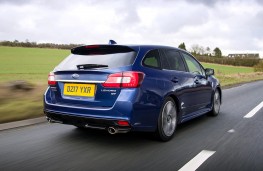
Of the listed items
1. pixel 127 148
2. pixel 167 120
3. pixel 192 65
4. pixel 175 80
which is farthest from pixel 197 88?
pixel 127 148

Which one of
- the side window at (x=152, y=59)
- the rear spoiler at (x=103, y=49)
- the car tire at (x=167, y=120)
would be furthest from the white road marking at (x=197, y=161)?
the rear spoiler at (x=103, y=49)

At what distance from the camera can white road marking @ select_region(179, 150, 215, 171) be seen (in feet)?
13.4

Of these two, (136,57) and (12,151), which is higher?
(136,57)

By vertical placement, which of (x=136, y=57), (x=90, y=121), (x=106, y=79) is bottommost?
(x=90, y=121)

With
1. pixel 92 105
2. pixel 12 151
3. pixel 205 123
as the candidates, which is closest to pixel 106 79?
pixel 92 105

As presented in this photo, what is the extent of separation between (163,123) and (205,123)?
204cm

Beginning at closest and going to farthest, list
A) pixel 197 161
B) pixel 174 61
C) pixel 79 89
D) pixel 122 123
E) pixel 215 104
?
1. pixel 197 161
2. pixel 122 123
3. pixel 79 89
4. pixel 174 61
5. pixel 215 104

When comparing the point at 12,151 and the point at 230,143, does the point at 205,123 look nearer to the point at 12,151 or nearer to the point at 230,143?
the point at 230,143

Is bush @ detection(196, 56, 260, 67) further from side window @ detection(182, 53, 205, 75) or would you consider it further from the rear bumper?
the rear bumper

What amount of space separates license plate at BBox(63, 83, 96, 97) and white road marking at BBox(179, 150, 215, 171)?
1630 millimetres

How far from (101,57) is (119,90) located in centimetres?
68

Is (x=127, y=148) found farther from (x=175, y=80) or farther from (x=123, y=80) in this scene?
(x=175, y=80)

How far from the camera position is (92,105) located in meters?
4.80

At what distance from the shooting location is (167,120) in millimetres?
5488
